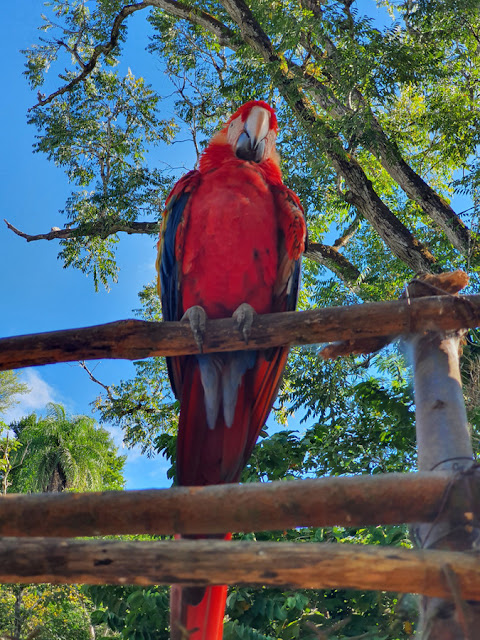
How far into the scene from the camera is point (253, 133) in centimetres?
307

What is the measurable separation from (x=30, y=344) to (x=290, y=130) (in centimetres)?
551

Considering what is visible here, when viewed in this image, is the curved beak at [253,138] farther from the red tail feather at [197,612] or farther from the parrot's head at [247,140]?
the red tail feather at [197,612]

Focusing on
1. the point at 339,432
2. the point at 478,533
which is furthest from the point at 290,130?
the point at 478,533

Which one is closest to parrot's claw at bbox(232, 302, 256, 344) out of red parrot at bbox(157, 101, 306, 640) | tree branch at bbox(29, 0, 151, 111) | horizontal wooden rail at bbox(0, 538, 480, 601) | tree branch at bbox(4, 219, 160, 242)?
red parrot at bbox(157, 101, 306, 640)

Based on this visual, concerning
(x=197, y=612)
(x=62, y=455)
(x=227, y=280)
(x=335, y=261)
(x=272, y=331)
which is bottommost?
(x=197, y=612)

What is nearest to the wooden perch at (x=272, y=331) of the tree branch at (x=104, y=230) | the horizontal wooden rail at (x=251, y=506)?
the horizontal wooden rail at (x=251, y=506)

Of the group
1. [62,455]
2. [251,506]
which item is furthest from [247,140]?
[62,455]

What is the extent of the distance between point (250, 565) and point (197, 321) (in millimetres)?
1290

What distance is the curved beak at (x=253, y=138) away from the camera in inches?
120

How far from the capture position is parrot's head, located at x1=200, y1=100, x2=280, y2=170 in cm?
304

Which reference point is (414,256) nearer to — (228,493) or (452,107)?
(452,107)

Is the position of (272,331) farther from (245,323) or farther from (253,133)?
(253,133)

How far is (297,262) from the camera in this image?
9.09ft

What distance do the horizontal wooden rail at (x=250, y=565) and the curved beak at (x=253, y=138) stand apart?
7.68ft
